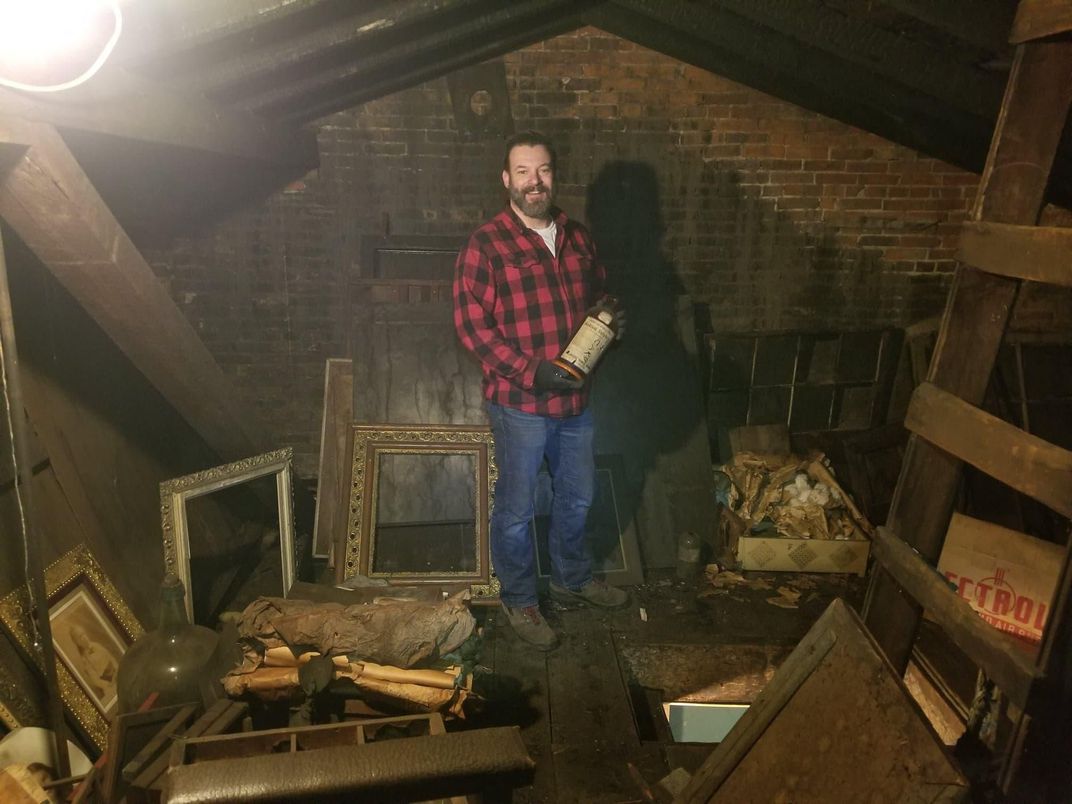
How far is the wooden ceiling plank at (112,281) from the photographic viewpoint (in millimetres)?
2127

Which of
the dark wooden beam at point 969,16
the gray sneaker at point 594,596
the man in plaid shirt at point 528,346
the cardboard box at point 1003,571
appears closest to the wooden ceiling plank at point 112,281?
the man in plaid shirt at point 528,346

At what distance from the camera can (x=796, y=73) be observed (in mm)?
3422

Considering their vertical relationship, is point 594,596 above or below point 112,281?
below

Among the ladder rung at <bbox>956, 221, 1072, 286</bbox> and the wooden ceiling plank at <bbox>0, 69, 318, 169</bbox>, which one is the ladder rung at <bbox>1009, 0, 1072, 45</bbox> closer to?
the ladder rung at <bbox>956, 221, 1072, 286</bbox>

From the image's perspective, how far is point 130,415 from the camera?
→ 340 centimetres

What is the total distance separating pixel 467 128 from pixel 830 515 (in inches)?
115

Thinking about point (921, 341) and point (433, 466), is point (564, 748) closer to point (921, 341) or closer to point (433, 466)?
point (433, 466)

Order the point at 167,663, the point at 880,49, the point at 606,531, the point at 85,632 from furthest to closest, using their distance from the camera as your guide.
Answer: the point at 606,531, the point at 880,49, the point at 85,632, the point at 167,663

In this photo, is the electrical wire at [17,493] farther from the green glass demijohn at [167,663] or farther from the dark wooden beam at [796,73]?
the dark wooden beam at [796,73]

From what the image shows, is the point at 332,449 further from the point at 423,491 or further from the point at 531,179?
the point at 531,179

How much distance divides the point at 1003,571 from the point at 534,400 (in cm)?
221

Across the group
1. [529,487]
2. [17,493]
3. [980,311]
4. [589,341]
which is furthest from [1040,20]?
[17,493]

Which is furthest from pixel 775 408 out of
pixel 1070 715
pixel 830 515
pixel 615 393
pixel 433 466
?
pixel 1070 715

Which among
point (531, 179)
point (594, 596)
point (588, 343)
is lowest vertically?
point (594, 596)
